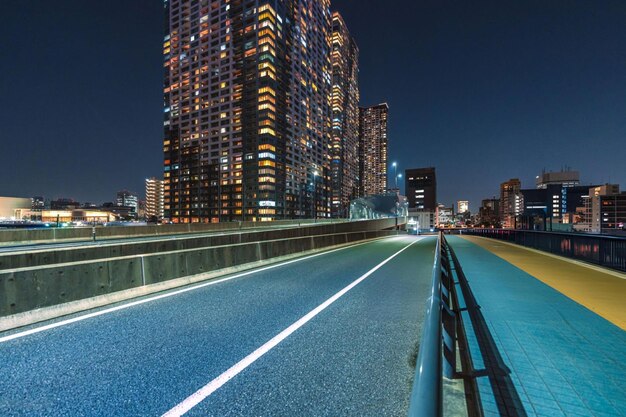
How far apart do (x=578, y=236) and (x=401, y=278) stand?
9.24 metres

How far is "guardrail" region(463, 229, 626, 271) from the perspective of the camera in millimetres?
10633

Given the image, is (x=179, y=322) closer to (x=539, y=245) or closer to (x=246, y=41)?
Answer: (x=539, y=245)

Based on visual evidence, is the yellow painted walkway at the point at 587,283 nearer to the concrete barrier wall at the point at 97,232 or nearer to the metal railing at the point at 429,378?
the metal railing at the point at 429,378

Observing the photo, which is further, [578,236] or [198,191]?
[198,191]

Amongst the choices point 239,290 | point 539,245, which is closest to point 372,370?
point 239,290

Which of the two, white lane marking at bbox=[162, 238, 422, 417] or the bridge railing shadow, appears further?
white lane marking at bbox=[162, 238, 422, 417]

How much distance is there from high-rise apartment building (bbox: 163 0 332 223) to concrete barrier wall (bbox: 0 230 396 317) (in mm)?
128438

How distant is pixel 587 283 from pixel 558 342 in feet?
19.3

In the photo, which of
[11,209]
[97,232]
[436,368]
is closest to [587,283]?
[436,368]

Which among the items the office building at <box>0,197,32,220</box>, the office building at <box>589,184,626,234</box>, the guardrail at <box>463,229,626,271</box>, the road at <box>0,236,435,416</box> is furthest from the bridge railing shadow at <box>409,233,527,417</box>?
the office building at <box>589,184,626,234</box>

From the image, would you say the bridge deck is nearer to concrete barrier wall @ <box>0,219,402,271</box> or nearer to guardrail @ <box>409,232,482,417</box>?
guardrail @ <box>409,232,482,417</box>

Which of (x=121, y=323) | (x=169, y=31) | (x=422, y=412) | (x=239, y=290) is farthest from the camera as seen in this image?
(x=169, y=31)

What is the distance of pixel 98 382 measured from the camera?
3480 mm

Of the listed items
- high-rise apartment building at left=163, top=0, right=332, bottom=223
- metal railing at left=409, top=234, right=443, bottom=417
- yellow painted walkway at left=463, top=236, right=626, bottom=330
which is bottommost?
yellow painted walkway at left=463, top=236, right=626, bottom=330
